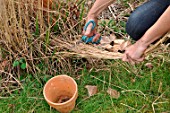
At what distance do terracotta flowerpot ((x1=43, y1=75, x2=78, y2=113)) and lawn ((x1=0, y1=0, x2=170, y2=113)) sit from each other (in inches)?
3.1

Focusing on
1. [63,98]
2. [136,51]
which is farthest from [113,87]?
[136,51]

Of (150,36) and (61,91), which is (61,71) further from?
(150,36)

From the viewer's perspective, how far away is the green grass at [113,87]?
2074 millimetres

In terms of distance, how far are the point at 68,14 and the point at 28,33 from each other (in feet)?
1.14

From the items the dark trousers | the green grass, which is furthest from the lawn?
the dark trousers

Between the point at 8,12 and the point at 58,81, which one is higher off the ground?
the point at 8,12

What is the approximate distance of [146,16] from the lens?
206 cm

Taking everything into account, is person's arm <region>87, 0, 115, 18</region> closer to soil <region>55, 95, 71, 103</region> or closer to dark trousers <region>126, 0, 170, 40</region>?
dark trousers <region>126, 0, 170, 40</region>

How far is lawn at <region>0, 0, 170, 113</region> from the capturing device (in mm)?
2072

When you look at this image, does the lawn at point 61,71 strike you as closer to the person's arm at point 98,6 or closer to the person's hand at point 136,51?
the person's arm at point 98,6

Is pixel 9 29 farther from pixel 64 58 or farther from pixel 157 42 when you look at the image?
pixel 157 42

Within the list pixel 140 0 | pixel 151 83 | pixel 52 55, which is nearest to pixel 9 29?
pixel 52 55

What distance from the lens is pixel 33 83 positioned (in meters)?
2.17

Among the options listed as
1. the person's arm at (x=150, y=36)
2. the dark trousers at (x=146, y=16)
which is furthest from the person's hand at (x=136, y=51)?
the dark trousers at (x=146, y=16)
